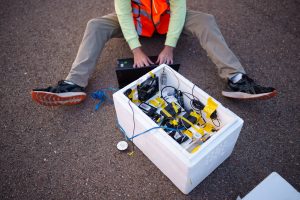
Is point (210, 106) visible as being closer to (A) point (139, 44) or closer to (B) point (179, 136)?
(B) point (179, 136)

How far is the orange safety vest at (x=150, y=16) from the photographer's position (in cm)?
141

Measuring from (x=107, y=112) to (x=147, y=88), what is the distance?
0.33m

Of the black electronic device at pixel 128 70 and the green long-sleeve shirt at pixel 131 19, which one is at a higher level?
the green long-sleeve shirt at pixel 131 19

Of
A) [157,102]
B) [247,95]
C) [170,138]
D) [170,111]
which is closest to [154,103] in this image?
[157,102]

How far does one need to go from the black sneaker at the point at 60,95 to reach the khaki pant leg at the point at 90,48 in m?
0.05

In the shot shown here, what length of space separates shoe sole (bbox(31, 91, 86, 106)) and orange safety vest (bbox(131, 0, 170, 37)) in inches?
20.1

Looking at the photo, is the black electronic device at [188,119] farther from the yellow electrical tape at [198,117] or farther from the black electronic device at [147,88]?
the black electronic device at [147,88]

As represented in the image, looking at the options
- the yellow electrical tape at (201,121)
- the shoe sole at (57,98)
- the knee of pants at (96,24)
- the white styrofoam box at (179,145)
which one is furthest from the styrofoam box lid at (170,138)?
the knee of pants at (96,24)

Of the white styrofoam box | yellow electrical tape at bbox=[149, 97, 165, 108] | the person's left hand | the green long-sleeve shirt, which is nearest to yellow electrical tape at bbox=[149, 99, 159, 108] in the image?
yellow electrical tape at bbox=[149, 97, 165, 108]

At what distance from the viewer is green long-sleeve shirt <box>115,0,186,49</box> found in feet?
4.55

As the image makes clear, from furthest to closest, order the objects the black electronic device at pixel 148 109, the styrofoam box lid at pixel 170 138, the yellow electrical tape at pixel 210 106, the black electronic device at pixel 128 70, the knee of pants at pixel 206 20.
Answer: the knee of pants at pixel 206 20 → the black electronic device at pixel 128 70 → the black electronic device at pixel 148 109 → the yellow electrical tape at pixel 210 106 → the styrofoam box lid at pixel 170 138

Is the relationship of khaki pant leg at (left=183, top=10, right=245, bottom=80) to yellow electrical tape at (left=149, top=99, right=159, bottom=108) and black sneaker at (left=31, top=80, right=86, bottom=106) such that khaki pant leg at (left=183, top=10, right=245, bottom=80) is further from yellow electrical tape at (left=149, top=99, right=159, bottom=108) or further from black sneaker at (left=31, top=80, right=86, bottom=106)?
black sneaker at (left=31, top=80, right=86, bottom=106)

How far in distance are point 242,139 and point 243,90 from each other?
253mm

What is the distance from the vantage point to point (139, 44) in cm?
145
